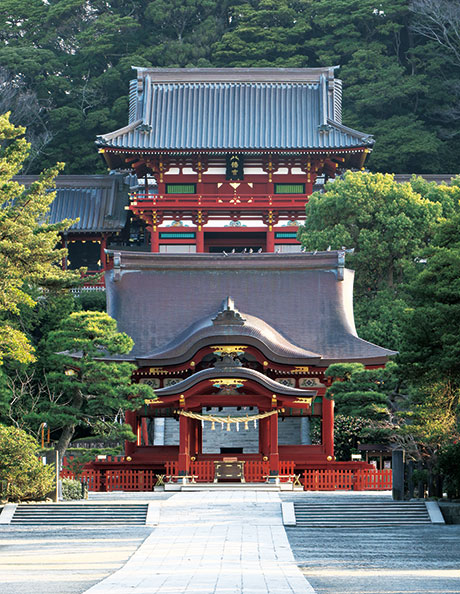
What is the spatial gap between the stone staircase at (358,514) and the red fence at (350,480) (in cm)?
640

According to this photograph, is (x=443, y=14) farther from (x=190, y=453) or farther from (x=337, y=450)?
(x=190, y=453)

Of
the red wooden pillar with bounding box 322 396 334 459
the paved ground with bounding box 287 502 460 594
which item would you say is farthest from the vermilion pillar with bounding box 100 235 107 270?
the paved ground with bounding box 287 502 460 594

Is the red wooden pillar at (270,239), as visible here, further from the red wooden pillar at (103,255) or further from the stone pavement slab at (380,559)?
the stone pavement slab at (380,559)

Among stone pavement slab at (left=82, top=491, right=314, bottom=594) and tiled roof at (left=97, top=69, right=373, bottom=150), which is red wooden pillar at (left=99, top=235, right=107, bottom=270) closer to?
tiled roof at (left=97, top=69, right=373, bottom=150)

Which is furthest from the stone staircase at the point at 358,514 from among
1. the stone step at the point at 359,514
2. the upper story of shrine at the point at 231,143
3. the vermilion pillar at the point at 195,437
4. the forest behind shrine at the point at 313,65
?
the upper story of shrine at the point at 231,143

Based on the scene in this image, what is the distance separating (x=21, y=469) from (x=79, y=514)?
208 centimetres

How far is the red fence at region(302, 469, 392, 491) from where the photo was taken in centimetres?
2944

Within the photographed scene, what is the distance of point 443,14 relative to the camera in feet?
184

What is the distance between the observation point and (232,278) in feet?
117

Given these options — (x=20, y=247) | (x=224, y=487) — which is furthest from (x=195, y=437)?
(x=20, y=247)

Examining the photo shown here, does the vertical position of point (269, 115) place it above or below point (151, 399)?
above

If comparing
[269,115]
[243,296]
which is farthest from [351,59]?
[243,296]

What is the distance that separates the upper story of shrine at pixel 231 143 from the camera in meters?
46.5

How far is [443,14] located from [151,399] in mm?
34840
